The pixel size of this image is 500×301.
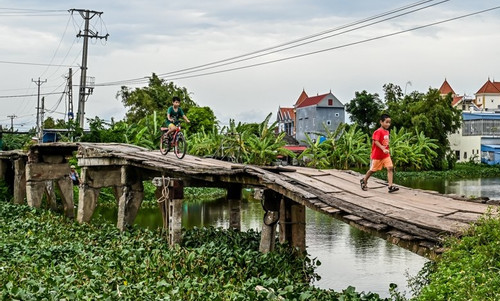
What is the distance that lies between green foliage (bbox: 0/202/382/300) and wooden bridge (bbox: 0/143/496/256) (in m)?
0.64

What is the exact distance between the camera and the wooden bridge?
779cm

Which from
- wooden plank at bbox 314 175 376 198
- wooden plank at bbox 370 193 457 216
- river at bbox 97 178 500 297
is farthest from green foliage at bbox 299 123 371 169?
wooden plank at bbox 370 193 457 216

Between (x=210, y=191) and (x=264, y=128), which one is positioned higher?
(x=264, y=128)

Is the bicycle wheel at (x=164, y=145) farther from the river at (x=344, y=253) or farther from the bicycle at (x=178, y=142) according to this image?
the river at (x=344, y=253)

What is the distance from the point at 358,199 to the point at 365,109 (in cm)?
4312

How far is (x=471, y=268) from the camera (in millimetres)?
6160

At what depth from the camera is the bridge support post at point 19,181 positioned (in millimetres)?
22344

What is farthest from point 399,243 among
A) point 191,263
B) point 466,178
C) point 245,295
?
point 466,178

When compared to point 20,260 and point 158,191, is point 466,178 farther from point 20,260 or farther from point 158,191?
point 20,260

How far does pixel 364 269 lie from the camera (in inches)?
580

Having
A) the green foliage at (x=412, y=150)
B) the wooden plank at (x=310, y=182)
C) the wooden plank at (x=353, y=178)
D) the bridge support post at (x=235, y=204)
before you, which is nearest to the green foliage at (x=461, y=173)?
the green foliage at (x=412, y=150)

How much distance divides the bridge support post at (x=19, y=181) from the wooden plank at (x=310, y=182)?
13637mm

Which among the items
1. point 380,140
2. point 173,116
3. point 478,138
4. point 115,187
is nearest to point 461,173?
point 478,138

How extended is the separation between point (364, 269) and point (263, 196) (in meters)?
4.94
